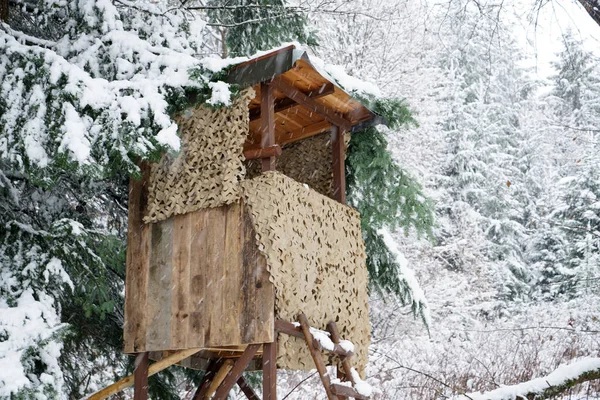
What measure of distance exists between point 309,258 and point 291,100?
5.48 feet

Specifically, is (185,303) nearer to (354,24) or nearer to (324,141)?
(324,141)

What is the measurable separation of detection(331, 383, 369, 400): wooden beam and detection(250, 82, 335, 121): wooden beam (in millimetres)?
2742

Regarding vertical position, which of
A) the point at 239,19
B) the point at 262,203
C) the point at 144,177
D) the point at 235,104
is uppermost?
the point at 239,19

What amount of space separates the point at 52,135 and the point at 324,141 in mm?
3153

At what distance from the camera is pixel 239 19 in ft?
29.5

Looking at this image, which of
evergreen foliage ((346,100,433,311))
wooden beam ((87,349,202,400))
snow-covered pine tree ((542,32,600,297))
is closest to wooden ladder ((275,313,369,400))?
wooden beam ((87,349,202,400))

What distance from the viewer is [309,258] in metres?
6.25

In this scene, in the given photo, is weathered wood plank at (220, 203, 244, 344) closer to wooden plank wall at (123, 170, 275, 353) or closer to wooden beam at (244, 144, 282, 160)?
wooden plank wall at (123, 170, 275, 353)

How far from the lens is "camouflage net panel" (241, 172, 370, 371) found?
5.81 m

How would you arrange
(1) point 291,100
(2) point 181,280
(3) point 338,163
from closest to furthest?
(2) point 181,280 → (1) point 291,100 → (3) point 338,163

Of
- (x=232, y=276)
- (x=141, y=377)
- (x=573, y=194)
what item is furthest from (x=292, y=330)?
(x=573, y=194)

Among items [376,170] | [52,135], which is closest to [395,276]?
[376,170]

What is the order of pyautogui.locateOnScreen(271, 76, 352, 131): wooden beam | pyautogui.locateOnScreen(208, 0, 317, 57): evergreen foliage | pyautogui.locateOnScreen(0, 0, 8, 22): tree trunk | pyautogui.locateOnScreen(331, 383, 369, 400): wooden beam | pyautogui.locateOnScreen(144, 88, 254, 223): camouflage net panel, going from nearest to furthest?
pyautogui.locateOnScreen(331, 383, 369, 400): wooden beam < pyautogui.locateOnScreen(144, 88, 254, 223): camouflage net panel < pyautogui.locateOnScreen(271, 76, 352, 131): wooden beam < pyautogui.locateOnScreen(0, 0, 8, 22): tree trunk < pyautogui.locateOnScreen(208, 0, 317, 57): evergreen foliage

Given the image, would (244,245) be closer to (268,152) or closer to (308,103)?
(268,152)
